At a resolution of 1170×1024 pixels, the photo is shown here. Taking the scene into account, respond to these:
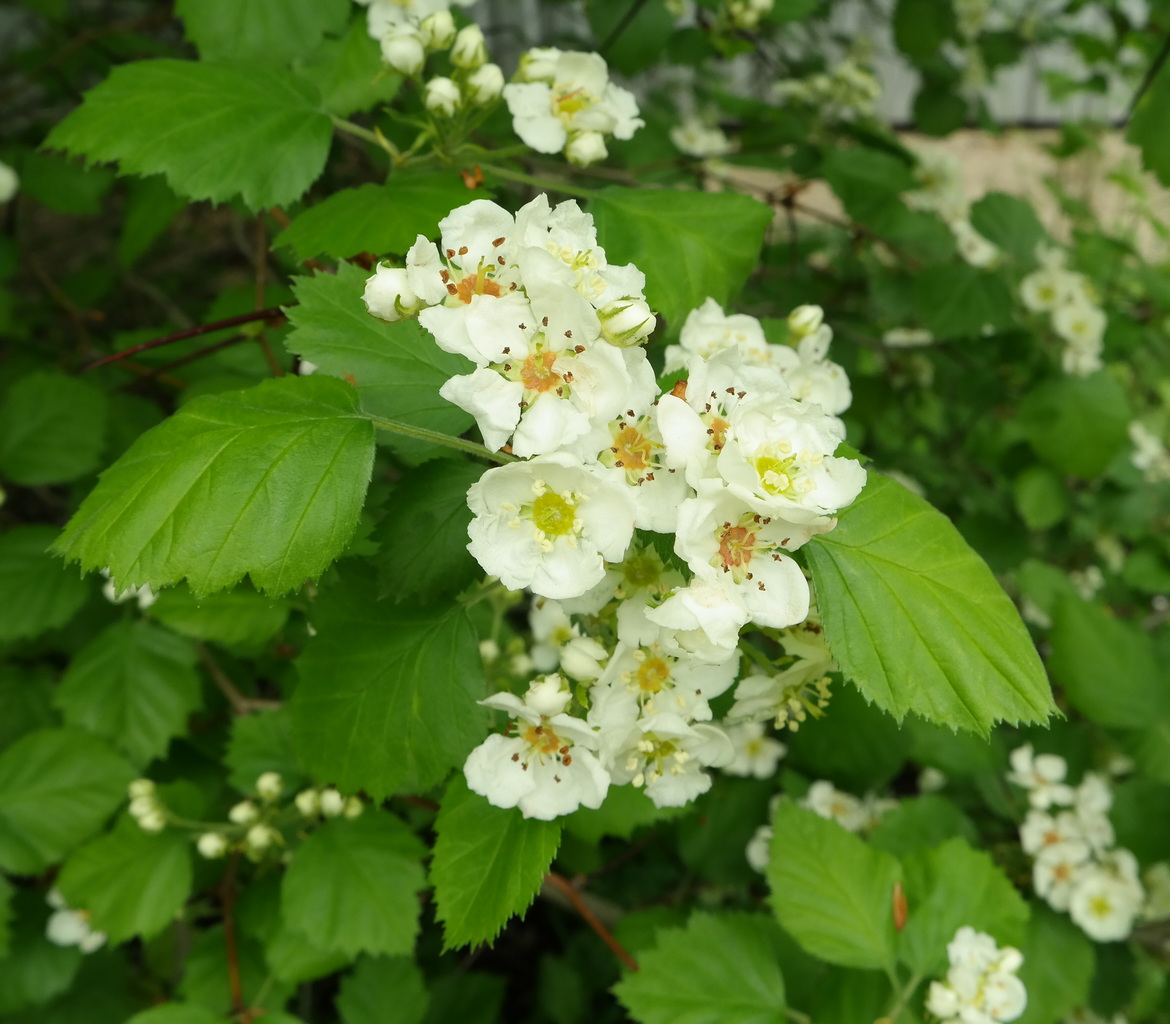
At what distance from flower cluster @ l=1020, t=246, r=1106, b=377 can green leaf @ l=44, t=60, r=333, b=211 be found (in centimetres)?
224

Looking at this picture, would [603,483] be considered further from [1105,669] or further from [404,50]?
[1105,669]

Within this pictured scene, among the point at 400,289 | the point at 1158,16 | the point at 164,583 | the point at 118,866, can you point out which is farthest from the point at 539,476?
the point at 1158,16

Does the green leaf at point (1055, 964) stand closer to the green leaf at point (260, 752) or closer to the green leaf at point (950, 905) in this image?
the green leaf at point (950, 905)

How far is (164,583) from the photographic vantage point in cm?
95

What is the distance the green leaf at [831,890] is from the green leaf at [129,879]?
1.15 m

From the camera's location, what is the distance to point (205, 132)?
4.66 ft

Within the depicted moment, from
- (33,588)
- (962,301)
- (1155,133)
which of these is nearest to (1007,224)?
(962,301)

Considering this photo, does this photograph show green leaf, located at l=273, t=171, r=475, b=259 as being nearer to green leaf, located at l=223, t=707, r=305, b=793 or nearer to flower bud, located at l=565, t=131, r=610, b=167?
flower bud, located at l=565, t=131, r=610, b=167

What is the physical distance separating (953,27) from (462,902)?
11.4 feet

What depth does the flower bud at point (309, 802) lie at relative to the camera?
1.68 m

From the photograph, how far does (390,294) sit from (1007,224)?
2.59 metres

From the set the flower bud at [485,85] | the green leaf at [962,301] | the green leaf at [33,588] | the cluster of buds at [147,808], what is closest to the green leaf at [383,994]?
the cluster of buds at [147,808]

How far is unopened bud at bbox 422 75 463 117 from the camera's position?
1.32m

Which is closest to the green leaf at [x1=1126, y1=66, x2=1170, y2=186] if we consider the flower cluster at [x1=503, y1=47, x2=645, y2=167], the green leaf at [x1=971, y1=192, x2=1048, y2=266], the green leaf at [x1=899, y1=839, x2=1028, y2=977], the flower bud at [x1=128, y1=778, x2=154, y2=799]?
the green leaf at [x1=971, y1=192, x2=1048, y2=266]
